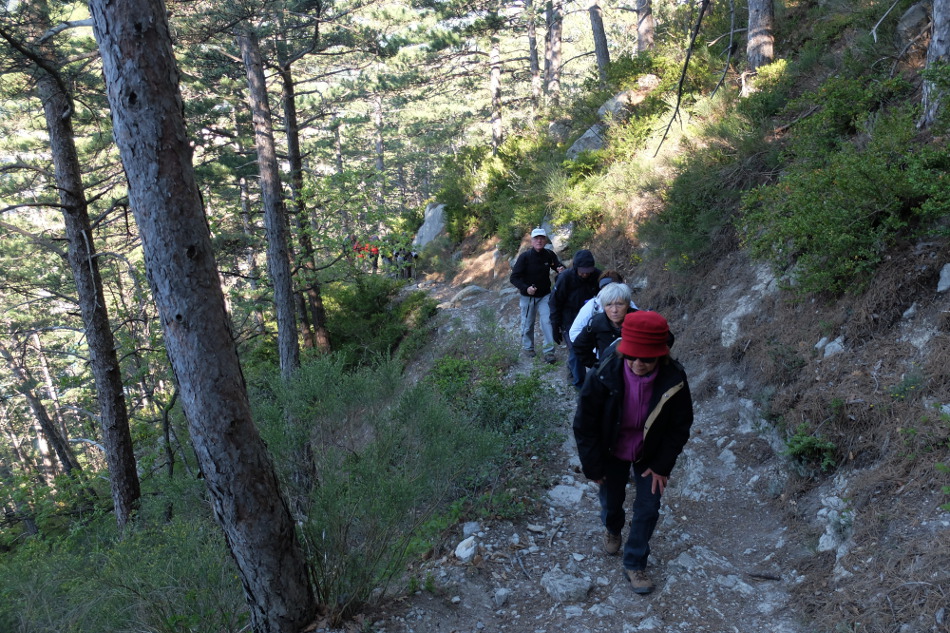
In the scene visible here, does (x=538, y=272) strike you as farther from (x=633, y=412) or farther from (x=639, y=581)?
(x=639, y=581)

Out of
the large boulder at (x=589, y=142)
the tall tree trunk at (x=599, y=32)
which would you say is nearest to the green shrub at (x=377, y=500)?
the large boulder at (x=589, y=142)

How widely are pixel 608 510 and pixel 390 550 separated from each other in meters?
1.54

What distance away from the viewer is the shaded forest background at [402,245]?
11.8ft

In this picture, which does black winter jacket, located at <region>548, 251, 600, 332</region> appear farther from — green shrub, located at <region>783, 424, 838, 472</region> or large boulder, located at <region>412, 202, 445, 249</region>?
large boulder, located at <region>412, 202, 445, 249</region>

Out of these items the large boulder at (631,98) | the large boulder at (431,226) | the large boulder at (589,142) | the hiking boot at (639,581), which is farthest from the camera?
the large boulder at (431,226)

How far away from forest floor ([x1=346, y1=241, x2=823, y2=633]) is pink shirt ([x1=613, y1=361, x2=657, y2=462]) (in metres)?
1.04

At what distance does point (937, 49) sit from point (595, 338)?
450 cm

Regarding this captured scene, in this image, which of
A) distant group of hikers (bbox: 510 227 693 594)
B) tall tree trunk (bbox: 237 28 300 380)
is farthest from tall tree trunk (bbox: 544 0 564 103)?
distant group of hikers (bbox: 510 227 693 594)

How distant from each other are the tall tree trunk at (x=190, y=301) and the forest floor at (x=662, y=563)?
2.78 feet

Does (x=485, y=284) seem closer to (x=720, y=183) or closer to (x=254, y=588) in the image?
(x=720, y=183)

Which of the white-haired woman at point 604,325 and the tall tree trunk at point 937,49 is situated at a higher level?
the tall tree trunk at point 937,49

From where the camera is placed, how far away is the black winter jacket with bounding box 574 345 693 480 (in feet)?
10.7

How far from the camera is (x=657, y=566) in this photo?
155 inches

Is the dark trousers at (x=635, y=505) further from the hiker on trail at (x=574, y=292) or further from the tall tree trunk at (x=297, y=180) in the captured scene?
the tall tree trunk at (x=297, y=180)
